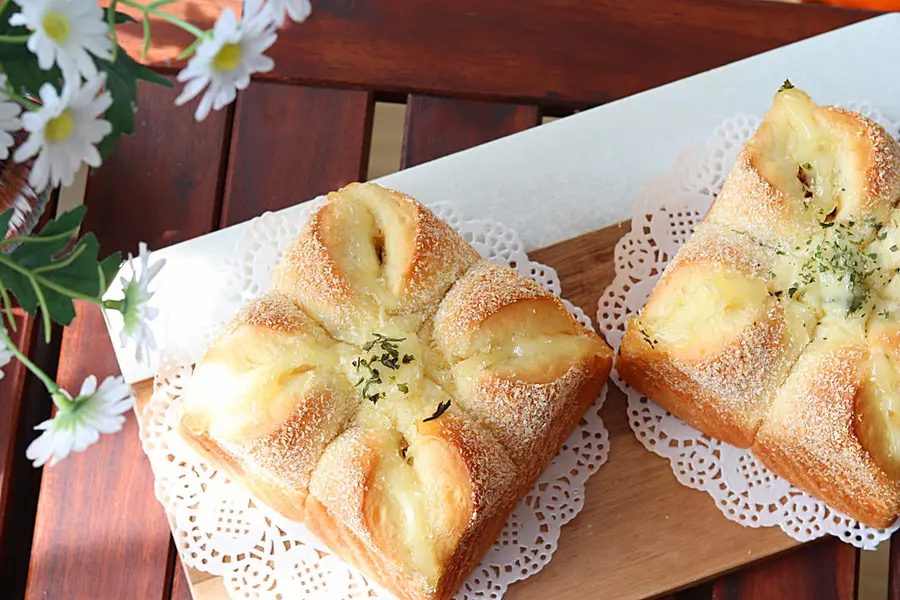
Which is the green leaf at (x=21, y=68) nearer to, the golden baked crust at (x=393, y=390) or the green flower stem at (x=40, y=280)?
the green flower stem at (x=40, y=280)

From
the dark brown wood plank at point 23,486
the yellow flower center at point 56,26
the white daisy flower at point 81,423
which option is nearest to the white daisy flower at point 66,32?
the yellow flower center at point 56,26

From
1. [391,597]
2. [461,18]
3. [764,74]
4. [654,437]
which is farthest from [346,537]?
[764,74]

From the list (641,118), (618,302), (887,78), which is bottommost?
(618,302)

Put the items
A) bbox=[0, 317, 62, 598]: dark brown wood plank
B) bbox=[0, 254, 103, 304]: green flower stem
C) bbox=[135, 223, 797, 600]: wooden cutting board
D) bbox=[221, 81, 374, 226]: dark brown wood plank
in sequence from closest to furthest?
bbox=[0, 254, 103, 304]: green flower stem → bbox=[135, 223, 797, 600]: wooden cutting board → bbox=[0, 317, 62, 598]: dark brown wood plank → bbox=[221, 81, 374, 226]: dark brown wood plank

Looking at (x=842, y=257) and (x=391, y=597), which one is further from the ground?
(x=842, y=257)

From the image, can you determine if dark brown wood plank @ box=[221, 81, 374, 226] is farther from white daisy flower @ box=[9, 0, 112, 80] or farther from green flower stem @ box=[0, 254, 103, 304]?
white daisy flower @ box=[9, 0, 112, 80]

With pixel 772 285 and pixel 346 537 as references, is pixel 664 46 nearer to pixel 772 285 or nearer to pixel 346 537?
pixel 772 285

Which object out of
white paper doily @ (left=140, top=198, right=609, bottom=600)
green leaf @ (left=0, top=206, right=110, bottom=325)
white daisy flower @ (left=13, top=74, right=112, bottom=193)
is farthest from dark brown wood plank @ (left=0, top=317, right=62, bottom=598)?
A: white daisy flower @ (left=13, top=74, right=112, bottom=193)
